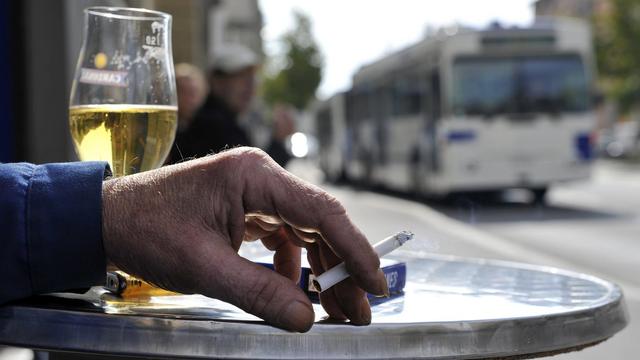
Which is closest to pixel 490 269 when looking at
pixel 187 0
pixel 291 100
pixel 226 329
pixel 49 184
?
pixel 226 329

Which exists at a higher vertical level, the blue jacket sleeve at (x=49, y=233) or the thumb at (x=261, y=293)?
the blue jacket sleeve at (x=49, y=233)

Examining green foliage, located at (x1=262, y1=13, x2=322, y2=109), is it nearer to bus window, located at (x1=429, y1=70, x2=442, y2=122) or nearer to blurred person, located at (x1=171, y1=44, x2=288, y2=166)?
bus window, located at (x1=429, y1=70, x2=442, y2=122)

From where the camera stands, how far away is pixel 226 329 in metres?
1.24

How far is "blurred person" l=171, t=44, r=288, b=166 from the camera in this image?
5.65 meters

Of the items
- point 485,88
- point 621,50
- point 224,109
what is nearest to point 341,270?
point 224,109

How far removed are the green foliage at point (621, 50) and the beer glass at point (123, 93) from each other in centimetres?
4473

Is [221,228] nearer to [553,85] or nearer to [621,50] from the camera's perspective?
[553,85]

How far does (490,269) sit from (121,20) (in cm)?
91

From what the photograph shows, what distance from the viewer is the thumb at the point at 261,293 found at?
1.20 m

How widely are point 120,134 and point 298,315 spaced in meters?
0.63

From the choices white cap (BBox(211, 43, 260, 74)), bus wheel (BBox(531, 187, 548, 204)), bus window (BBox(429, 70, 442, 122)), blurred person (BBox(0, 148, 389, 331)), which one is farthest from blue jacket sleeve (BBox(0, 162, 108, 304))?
bus wheel (BBox(531, 187, 548, 204))

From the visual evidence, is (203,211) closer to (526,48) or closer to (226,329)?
(226,329)

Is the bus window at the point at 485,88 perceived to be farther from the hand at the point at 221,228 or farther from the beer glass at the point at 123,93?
the hand at the point at 221,228

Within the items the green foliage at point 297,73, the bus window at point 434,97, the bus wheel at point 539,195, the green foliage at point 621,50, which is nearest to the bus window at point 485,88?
the bus window at point 434,97
